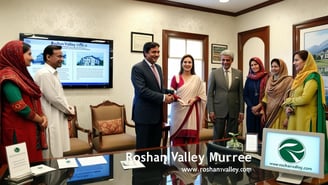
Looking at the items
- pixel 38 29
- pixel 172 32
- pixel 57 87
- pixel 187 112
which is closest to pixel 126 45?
pixel 172 32

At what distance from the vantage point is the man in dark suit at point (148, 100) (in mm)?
A: 2521

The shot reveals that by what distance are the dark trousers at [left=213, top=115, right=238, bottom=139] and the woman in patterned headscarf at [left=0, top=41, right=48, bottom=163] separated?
1859mm

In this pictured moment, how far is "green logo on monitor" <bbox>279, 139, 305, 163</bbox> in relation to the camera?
4.24ft

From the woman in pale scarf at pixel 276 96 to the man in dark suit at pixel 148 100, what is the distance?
1193 mm

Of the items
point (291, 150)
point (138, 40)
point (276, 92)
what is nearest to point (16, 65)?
point (291, 150)

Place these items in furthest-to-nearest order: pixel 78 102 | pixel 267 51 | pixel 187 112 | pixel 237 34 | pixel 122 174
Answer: pixel 237 34
pixel 267 51
pixel 78 102
pixel 187 112
pixel 122 174

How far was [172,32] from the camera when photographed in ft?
14.2

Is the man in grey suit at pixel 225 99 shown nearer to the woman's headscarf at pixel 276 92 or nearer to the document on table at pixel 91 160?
the woman's headscarf at pixel 276 92

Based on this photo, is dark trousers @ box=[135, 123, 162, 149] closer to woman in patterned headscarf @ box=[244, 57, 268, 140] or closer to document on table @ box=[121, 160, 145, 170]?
document on table @ box=[121, 160, 145, 170]

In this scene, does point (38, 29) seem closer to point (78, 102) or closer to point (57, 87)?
point (78, 102)

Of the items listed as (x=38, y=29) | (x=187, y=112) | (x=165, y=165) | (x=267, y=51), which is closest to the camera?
(x=165, y=165)

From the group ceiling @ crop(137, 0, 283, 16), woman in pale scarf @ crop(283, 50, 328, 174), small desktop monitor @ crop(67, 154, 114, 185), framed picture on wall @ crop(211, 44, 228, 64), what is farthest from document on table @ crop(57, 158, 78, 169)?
framed picture on wall @ crop(211, 44, 228, 64)

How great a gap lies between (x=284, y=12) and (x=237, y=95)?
1.82 metres

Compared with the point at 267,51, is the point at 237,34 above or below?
above
